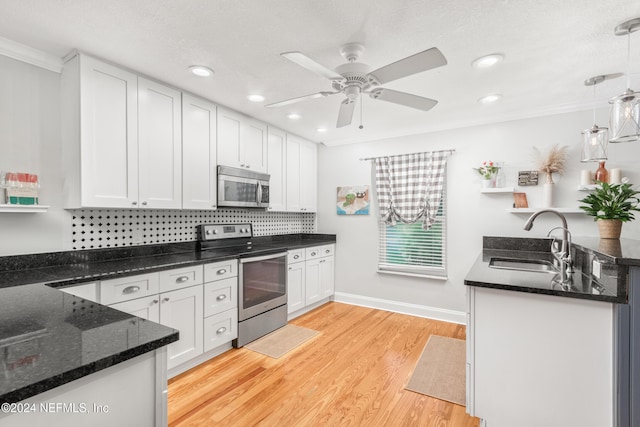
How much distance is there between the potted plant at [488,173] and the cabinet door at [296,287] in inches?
94.4

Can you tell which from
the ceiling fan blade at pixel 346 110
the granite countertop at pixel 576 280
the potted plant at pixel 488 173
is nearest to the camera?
the granite countertop at pixel 576 280

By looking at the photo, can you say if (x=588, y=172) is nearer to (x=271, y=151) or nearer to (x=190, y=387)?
(x=271, y=151)

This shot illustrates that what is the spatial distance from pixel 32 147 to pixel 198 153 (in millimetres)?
1186

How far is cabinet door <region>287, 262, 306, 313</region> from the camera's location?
143 inches

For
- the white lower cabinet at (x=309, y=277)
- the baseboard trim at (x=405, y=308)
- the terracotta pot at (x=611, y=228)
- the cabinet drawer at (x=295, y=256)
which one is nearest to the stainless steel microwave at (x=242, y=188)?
the cabinet drawer at (x=295, y=256)

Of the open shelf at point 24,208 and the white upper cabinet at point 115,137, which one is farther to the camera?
the white upper cabinet at point 115,137

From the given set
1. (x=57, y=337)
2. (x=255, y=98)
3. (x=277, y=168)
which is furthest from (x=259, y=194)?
(x=57, y=337)

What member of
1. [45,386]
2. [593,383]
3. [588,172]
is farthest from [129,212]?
[588,172]

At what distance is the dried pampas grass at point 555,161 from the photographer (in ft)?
10.1

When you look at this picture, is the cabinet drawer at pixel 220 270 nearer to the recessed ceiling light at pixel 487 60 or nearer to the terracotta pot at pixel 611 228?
the recessed ceiling light at pixel 487 60

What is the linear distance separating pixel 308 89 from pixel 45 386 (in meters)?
2.61

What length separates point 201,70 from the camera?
237cm

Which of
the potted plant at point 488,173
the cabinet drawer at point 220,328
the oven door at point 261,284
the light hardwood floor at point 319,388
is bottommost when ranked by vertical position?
the light hardwood floor at point 319,388

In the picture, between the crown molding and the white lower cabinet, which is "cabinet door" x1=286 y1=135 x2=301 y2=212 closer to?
the white lower cabinet
